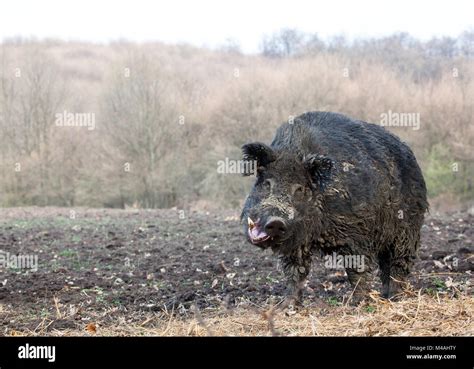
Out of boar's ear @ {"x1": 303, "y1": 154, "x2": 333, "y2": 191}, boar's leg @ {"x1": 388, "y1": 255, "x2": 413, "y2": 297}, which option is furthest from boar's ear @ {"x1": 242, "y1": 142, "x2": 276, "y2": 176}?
boar's leg @ {"x1": 388, "y1": 255, "x2": 413, "y2": 297}

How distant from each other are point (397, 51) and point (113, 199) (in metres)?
15.9

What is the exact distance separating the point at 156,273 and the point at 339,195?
4366mm

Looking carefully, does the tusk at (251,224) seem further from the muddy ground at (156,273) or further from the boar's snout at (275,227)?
the muddy ground at (156,273)

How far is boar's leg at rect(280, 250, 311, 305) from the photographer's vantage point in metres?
7.86

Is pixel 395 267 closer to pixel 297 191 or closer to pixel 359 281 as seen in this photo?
pixel 359 281

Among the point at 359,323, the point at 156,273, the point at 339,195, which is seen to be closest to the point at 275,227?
the point at 339,195

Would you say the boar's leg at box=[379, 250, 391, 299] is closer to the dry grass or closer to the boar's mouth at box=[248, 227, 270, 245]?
A: the dry grass

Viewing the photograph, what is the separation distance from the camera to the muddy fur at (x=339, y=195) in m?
7.52

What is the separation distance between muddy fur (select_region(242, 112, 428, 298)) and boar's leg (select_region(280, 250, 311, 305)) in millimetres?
12

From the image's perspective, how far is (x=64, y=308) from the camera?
29.8ft

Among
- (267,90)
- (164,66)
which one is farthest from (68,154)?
(267,90)

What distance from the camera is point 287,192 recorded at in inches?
294

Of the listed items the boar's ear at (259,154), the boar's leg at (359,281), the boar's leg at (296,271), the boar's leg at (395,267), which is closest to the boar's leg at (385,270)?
the boar's leg at (395,267)

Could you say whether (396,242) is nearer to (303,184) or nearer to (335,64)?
(303,184)
